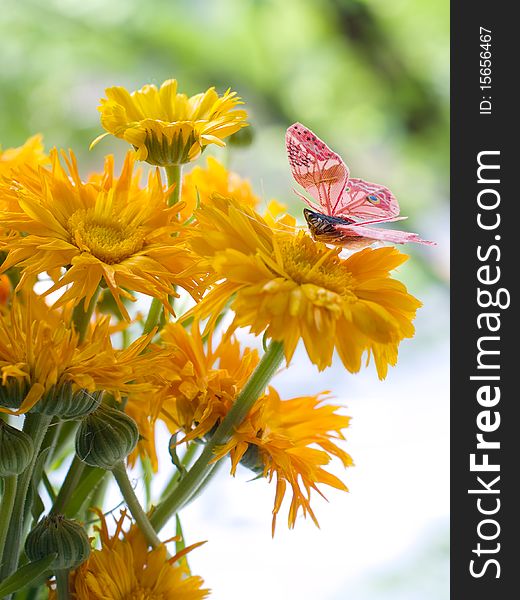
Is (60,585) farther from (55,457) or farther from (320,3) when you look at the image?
(320,3)

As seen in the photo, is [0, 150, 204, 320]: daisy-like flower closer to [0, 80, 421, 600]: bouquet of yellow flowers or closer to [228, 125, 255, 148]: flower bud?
[0, 80, 421, 600]: bouquet of yellow flowers

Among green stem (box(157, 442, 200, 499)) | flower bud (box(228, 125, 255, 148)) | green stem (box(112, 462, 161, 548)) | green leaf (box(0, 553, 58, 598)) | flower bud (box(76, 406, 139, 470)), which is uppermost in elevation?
flower bud (box(228, 125, 255, 148))

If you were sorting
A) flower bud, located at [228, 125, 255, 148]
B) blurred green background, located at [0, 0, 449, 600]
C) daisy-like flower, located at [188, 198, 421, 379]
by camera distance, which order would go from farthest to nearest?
blurred green background, located at [0, 0, 449, 600], flower bud, located at [228, 125, 255, 148], daisy-like flower, located at [188, 198, 421, 379]

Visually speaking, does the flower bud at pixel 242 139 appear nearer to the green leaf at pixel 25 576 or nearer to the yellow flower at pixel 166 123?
the yellow flower at pixel 166 123

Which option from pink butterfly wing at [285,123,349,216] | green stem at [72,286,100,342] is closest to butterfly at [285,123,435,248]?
pink butterfly wing at [285,123,349,216]

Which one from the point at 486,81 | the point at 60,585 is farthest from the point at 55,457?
the point at 486,81

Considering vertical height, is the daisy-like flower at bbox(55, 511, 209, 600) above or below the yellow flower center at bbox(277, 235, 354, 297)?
below

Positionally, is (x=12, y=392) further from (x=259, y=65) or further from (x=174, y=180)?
(x=259, y=65)
